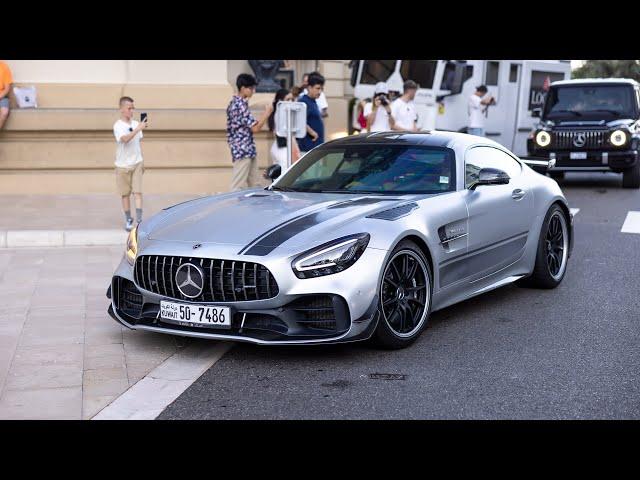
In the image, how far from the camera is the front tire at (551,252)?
303 inches

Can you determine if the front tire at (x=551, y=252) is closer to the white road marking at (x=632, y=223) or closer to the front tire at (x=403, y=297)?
the front tire at (x=403, y=297)

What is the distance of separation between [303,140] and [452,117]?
843 cm

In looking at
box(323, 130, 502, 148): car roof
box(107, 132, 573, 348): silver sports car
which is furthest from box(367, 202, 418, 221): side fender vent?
box(323, 130, 502, 148): car roof

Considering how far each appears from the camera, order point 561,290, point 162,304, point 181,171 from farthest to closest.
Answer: point 181,171 → point 561,290 → point 162,304

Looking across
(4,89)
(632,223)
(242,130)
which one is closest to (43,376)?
(242,130)

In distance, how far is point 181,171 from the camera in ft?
47.9

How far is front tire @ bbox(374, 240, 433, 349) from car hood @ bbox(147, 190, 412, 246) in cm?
39

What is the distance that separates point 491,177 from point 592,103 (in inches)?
426

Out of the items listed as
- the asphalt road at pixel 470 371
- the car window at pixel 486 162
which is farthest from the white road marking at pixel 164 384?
the car window at pixel 486 162

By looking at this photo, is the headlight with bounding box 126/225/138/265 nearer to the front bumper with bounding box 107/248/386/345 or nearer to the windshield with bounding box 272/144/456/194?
the front bumper with bounding box 107/248/386/345
